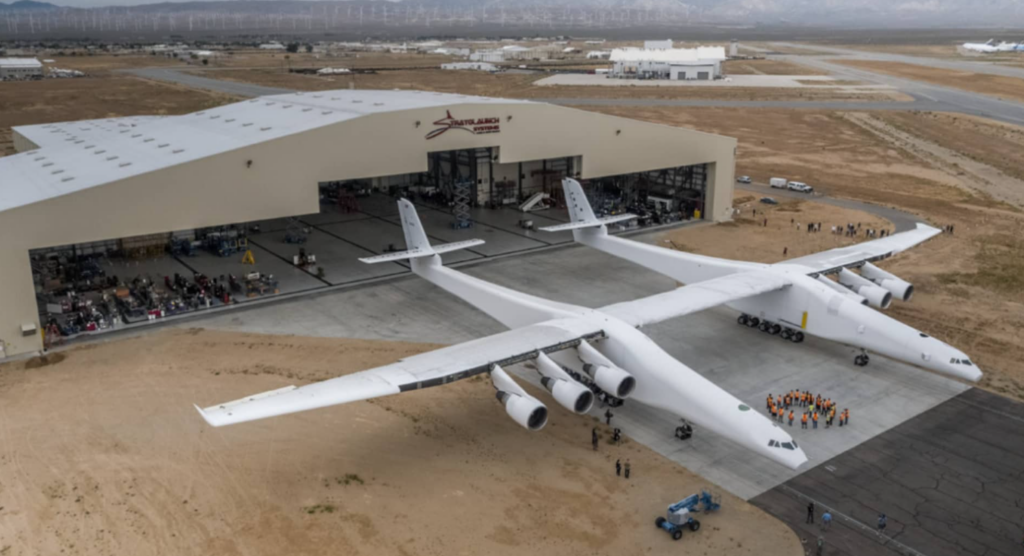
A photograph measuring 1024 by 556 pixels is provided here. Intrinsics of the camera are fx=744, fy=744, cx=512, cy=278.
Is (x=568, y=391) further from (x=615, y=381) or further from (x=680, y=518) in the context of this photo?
(x=680, y=518)

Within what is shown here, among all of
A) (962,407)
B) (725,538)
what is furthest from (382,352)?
(962,407)

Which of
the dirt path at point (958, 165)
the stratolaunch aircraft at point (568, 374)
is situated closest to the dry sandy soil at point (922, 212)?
the dirt path at point (958, 165)

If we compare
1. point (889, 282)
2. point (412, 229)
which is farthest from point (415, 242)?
point (889, 282)

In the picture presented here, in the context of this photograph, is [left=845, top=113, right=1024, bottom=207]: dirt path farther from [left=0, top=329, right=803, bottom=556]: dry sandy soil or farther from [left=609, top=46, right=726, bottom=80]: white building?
[left=609, top=46, right=726, bottom=80]: white building

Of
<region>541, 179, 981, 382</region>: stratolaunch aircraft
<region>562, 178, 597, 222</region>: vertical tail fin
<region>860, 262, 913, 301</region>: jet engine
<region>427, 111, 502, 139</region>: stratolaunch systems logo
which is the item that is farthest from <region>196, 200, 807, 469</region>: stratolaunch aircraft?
<region>427, 111, 502, 139</region>: stratolaunch systems logo

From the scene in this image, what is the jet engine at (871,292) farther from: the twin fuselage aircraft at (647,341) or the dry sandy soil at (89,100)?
the dry sandy soil at (89,100)
